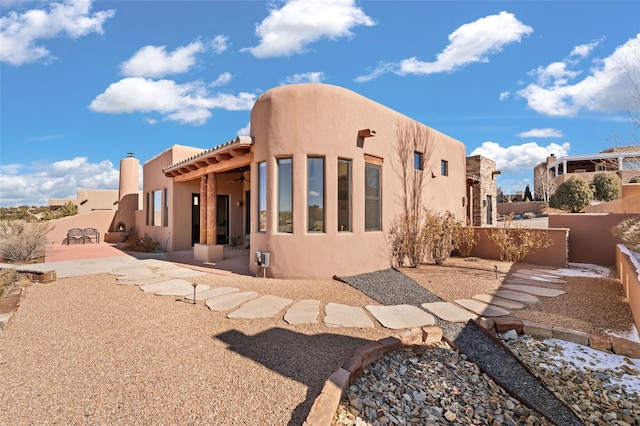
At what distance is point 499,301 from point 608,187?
33.2 meters

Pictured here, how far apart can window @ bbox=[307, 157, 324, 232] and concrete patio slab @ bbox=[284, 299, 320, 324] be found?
247 cm

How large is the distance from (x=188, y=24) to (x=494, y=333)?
1217 centimetres

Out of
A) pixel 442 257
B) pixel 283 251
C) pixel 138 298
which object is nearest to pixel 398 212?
pixel 442 257

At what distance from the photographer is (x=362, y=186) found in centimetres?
844

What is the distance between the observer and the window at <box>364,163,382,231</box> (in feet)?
28.5

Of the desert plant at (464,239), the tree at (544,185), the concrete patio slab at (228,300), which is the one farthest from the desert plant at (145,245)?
the tree at (544,185)

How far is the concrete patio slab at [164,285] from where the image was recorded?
6.82 m

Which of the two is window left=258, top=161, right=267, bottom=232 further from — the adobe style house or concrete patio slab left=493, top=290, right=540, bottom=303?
concrete patio slab left=493, top=290, right=540, bottom=303

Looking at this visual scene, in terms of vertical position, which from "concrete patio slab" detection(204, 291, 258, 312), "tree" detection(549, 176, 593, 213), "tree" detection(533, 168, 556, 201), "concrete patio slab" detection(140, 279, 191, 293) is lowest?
"concrete patio slab" detection(204, 291, 258, 312)

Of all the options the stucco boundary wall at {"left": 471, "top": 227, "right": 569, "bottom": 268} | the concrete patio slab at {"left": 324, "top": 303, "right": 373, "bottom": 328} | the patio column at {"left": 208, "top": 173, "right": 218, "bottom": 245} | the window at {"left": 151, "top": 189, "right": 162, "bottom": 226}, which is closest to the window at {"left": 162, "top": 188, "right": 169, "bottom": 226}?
the window at {"left": 151, "top": 189, "right": 162, "bottom": 226}

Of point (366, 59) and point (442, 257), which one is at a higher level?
point (366, 59)

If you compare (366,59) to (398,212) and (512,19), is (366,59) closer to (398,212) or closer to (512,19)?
(512,19)

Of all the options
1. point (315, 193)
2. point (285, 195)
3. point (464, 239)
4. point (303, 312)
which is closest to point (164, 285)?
point (285, 195)

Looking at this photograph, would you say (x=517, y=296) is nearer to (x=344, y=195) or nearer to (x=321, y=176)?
(x=344, y=195)
